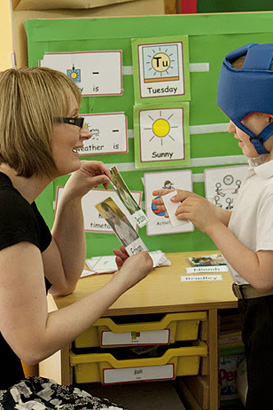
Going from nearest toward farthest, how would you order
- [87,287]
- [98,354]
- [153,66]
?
[98,354]
[87,287]
[153,66]

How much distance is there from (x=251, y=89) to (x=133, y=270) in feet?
1.63

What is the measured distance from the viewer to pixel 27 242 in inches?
47.1

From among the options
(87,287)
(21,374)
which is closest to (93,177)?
(87,287)

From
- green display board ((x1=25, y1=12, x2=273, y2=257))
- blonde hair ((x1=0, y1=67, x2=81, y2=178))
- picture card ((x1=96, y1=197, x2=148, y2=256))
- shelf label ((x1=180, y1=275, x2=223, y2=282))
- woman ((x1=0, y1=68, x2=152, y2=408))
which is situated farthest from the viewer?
green display board ((x1=25, y1=12, x2=273, y2=257))

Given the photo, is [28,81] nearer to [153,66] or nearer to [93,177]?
[93,177]

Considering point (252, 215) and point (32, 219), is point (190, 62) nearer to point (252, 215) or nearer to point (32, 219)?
point (252, 215)

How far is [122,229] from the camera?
5.15 ft

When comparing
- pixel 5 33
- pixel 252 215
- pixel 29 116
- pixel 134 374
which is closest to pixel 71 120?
pixel 29 116

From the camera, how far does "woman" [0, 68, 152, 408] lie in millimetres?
1180

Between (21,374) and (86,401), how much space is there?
0.55 ft

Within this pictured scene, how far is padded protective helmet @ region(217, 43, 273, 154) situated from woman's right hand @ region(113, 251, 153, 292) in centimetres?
38

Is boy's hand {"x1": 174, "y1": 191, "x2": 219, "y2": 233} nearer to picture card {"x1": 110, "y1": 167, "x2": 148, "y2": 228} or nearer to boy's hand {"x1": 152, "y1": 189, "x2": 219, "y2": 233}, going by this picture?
boy's hand {"x1": 152, "y1": 189, "x2": 219, "y2": 233}

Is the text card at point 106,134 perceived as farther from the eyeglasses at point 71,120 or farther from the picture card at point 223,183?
the eyeglasses at point 71,120

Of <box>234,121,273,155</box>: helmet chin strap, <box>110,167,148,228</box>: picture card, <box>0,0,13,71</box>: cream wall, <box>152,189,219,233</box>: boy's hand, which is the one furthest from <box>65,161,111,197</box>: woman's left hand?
<box>0,0,13,71</box>: cream wall
